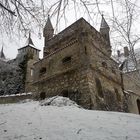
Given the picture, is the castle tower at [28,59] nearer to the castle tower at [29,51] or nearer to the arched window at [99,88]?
the castle tower at [29,51]

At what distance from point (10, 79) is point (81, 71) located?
19813 millimetres

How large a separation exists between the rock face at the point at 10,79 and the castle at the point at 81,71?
13.0 m

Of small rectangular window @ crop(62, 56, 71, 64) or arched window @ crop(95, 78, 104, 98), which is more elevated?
small rectangular window @ crop(62, 56, 71, 64)

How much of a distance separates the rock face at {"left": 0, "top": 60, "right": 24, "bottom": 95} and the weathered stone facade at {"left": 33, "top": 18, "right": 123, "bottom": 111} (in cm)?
1306

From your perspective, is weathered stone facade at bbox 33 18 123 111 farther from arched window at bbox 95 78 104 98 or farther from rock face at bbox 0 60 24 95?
rock face at bbox 0 60 24 95

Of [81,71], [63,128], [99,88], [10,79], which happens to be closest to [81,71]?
[81,71]

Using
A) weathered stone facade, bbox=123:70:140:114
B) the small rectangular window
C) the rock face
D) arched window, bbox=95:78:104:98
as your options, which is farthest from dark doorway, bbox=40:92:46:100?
the rock face

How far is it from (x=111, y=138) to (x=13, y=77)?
1094 inches

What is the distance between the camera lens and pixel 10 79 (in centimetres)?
3150

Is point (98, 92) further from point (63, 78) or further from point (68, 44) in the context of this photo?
point (68, 44)

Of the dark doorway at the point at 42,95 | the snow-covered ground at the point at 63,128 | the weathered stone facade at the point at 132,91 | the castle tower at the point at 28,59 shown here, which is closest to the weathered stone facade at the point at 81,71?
the dark doorway at the point at 42,95

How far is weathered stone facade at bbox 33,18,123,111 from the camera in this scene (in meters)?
13.9

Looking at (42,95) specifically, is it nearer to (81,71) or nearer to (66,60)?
(66,60)

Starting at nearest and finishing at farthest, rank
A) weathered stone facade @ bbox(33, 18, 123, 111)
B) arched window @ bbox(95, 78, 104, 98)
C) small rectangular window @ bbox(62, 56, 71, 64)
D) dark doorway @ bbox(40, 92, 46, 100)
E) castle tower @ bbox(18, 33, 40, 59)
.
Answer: weathered stone facade @ bbox(33, 18, 123, 111) → arched window @ bbox(95, 78, 104, 98) → small rectangular window @ bbox(62, 56, 71, 64) → dark doorway @ bbox(40, 92, 46, 100) → castle tower @ bbox(18, 33, 40, 59)
